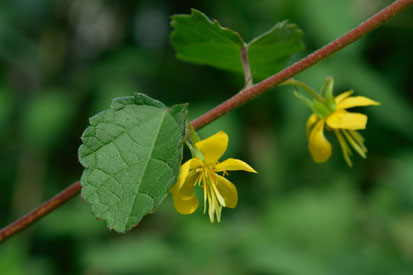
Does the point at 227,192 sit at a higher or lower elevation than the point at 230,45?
lower

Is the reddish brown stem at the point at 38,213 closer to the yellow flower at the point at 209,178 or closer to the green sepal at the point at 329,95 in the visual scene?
the yellow flower at the point at 209,178

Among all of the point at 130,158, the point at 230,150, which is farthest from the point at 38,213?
the point at 230,150

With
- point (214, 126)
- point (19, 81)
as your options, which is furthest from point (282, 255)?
point (19, 81)

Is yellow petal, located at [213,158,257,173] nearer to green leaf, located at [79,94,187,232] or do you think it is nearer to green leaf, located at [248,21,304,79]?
green leaf, located at [79,94,187,232]

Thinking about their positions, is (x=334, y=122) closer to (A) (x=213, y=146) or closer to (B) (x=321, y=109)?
(B) (x=321, y=109)

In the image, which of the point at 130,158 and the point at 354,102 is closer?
the point at 130,158
